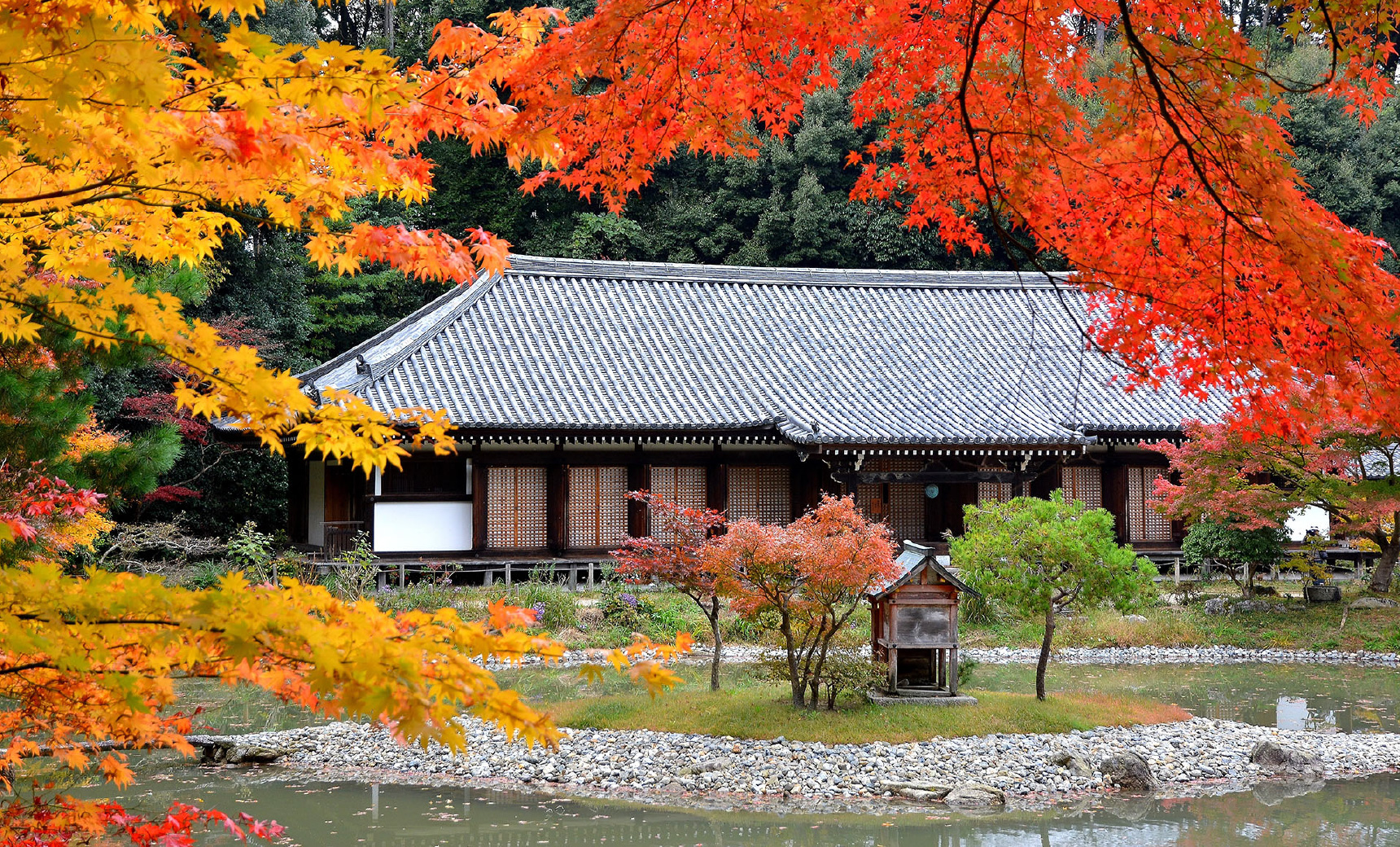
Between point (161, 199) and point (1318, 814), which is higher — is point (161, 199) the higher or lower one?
the higher one

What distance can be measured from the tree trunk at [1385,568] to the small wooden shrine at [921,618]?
29.1 ft

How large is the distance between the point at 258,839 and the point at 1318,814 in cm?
732

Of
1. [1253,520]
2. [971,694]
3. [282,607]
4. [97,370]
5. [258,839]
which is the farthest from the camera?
[97,370]

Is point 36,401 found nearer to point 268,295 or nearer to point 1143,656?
point 1143,656

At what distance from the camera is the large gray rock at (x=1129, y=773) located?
26.2ft

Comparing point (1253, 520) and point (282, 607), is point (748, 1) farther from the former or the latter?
point (1253, 520)

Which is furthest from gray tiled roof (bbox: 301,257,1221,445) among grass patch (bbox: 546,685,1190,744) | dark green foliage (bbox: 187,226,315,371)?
grass patch (bbox: 546,685,1190,744)

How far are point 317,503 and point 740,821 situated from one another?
1287 cm

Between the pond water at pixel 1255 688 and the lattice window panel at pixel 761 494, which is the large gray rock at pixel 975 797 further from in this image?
the lattice window panel at pixel 761 494

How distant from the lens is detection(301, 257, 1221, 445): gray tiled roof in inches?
658

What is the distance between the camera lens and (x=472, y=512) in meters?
16.4

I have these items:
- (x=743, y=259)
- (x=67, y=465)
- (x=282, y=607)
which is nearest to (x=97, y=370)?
(x=67, y=465)

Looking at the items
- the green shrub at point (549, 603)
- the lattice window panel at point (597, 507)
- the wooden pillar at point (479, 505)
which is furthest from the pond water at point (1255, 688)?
the wooden pillar at point (479, 505)

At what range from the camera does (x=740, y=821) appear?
7250 mm
